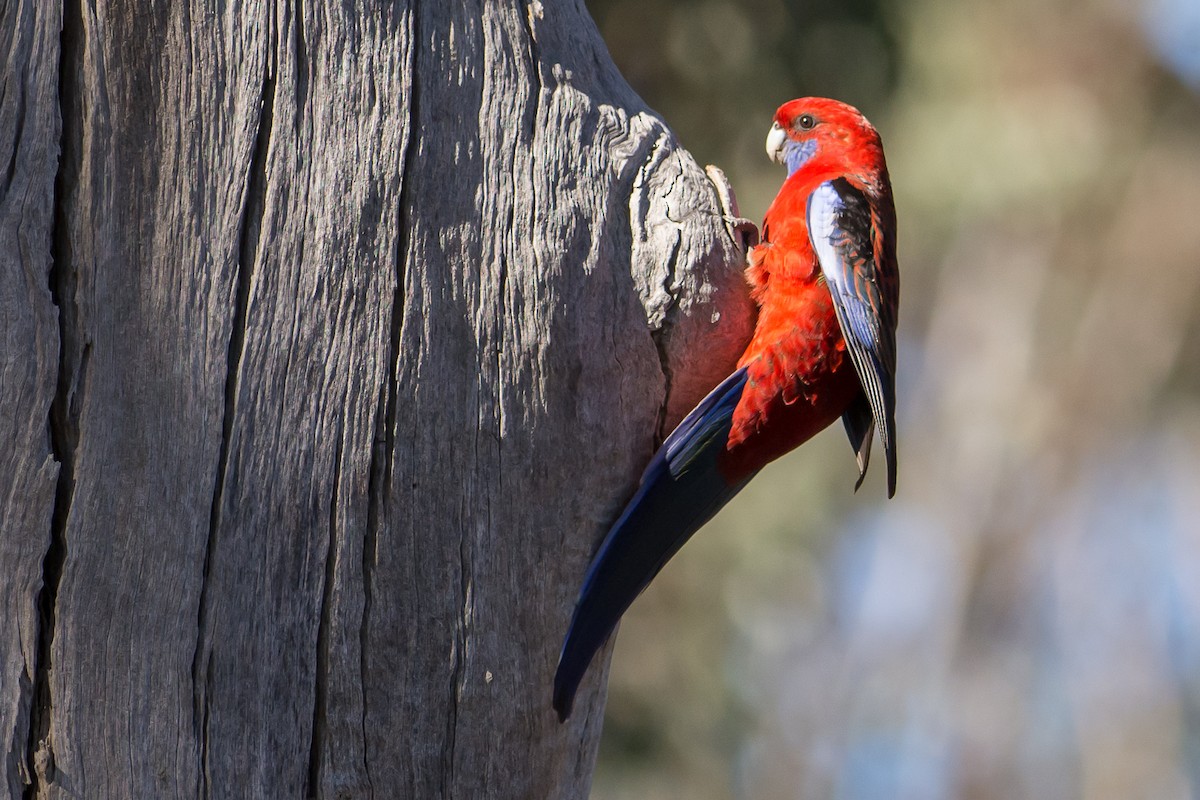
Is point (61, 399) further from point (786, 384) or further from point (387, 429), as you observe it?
point (786, 384)

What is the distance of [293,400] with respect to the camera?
1.86 meters

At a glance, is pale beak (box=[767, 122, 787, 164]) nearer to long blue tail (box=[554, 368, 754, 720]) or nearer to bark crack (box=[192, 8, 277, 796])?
long blue tail (box=[554, 368, 754, 720])

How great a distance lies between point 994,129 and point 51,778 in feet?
22.7

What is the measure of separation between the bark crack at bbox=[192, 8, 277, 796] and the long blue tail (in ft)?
1.83

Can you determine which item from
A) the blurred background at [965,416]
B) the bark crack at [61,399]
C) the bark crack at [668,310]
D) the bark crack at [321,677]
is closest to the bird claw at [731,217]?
the bark crack at [668,310]

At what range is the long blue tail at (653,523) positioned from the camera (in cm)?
194

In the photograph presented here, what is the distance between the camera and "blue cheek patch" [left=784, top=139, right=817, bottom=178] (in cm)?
290

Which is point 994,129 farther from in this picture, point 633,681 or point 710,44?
point 633,681

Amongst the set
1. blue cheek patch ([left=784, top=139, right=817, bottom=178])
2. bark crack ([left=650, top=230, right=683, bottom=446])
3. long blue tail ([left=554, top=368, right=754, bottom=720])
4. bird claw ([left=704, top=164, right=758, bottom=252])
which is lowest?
long blue tail ([left=554, top=368, right=754, bottom=720])

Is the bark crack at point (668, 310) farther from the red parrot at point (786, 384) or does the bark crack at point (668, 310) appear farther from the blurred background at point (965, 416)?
the blurred background at point (965, 416)

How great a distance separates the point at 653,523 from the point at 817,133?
1339mm

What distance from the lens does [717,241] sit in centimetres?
208

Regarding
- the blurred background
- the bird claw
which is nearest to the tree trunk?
the bird claw

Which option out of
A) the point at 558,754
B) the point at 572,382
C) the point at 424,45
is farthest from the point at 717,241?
the point at 558,754
